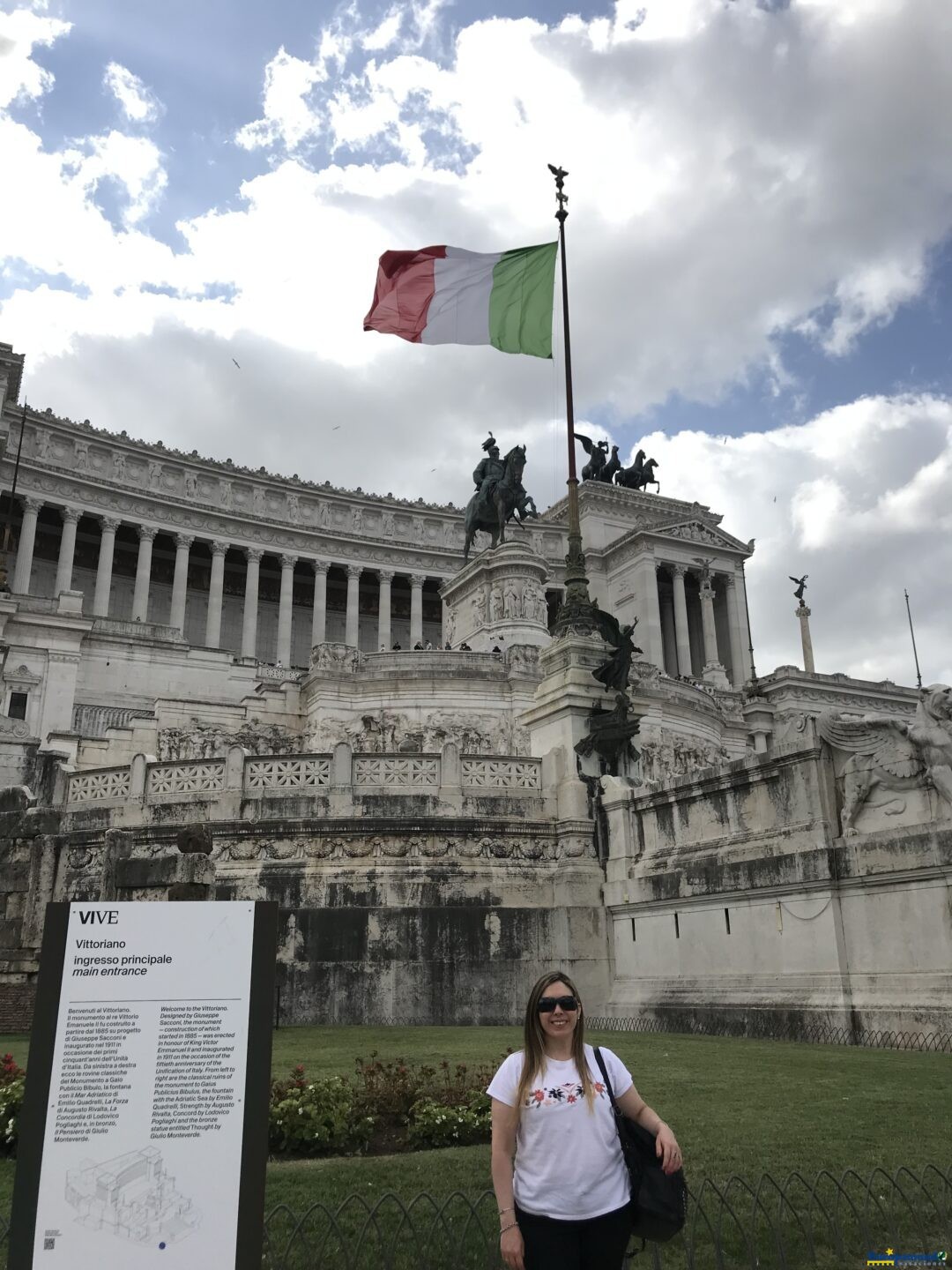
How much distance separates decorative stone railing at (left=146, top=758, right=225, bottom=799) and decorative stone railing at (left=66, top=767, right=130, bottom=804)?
0.89 meters

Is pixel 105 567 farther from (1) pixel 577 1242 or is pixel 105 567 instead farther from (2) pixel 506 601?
(1) pixel 577 1242

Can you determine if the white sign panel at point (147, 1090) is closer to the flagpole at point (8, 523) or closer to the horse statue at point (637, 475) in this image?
the flagpole at point (8, 523)

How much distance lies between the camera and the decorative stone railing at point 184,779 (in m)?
→ 23.3

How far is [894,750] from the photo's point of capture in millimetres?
16984

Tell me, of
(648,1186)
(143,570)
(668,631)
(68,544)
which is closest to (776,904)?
(648,1186)

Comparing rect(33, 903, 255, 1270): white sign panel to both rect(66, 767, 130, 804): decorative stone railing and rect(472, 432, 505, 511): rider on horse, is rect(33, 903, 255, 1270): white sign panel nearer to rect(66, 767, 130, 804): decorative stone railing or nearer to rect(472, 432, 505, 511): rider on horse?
rect(66, 767, 130, 804): decorative stone railing

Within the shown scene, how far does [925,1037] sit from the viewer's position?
14.9 meters

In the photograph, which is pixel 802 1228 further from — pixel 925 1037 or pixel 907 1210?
pixel 925 1037

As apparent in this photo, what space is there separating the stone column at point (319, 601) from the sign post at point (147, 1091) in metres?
81.4

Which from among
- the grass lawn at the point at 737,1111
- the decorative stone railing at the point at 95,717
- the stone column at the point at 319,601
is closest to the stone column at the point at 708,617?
the stone column at the point at 319,601

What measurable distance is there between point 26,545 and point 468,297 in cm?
→ 5552

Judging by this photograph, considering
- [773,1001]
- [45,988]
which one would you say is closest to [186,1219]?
[45,988]

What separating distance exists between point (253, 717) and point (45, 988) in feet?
126

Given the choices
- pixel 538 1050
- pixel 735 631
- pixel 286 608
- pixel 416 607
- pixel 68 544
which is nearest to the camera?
pixel 538 1050
